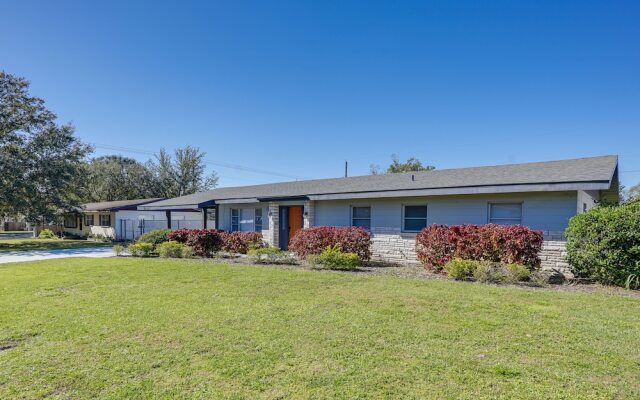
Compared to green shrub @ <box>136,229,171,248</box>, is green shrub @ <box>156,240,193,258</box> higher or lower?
lower

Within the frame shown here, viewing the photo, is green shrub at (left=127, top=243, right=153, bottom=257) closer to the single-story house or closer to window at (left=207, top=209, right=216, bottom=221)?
the single-story house

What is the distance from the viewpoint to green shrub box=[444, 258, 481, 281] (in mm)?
8766

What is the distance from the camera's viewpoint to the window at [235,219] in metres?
18.2

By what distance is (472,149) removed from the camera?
34.3 metres

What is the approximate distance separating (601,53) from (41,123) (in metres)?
33.0

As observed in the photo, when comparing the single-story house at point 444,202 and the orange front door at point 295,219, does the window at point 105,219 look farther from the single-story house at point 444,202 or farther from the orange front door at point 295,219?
the orange front door at point 295,219

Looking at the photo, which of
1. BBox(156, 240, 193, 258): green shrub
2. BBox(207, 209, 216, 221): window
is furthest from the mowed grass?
BBox(207, 209, 216, 221): window

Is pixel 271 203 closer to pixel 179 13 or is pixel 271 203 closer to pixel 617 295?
pixel 179 13

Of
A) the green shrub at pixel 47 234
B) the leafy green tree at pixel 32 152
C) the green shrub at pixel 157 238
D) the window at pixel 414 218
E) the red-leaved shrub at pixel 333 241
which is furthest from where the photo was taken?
the green shrub at pixel 47 234

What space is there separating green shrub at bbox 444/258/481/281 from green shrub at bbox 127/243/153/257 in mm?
11860

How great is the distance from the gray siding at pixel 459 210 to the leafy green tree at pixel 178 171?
3094 cm

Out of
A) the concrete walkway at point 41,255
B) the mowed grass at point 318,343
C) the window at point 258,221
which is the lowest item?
the concrete walkway at point 41,255

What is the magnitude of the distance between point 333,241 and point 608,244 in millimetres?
7267

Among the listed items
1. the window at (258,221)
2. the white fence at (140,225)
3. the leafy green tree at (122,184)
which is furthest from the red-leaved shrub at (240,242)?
the leafy green tree at (122,184)
